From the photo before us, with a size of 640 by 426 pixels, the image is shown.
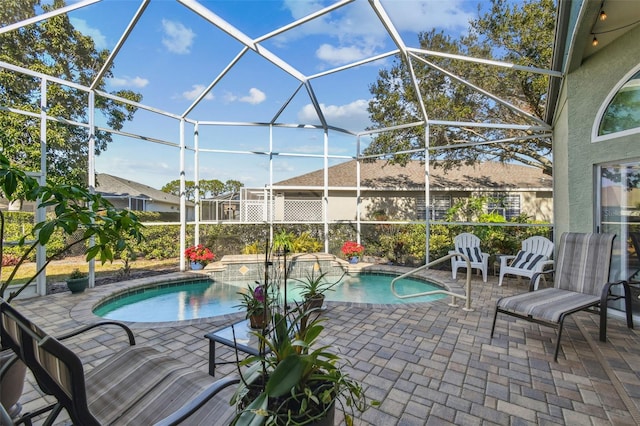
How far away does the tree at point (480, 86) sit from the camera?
682 cm

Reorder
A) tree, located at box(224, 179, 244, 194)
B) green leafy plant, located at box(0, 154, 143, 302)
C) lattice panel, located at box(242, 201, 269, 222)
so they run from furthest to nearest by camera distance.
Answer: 1. tree, located at box(224, 179, 244, 194)
2. lattice panel, located at box(242, 201, 269, 222)
3. green leafy plant, located at box(0, 154, 143, 302)

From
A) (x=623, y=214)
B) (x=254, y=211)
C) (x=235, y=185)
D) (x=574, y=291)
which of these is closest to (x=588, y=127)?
(x=623, y=214)

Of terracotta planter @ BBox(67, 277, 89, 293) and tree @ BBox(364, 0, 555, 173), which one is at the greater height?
tree @ BBox(364, 0, 555, 173)

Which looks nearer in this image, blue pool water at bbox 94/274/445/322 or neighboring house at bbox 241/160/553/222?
blue pool water at bbox 94/274/445/322

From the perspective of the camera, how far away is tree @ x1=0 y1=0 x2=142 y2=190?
564 centimetres

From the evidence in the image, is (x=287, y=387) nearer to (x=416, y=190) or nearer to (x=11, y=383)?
(x=11, y=383)

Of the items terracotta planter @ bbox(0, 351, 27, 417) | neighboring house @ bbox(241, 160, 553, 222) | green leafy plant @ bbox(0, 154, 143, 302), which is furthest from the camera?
neighboring house @ bbox(241, 160, 553, 222)

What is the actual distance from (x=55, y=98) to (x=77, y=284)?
3.98 m

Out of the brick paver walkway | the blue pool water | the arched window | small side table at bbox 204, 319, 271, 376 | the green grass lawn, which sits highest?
the arched window

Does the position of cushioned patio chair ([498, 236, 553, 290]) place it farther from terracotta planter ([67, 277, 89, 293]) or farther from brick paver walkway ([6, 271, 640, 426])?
terracotta planter ([67, 277, 89, 293])

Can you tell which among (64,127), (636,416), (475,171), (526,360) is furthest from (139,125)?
(475,171)

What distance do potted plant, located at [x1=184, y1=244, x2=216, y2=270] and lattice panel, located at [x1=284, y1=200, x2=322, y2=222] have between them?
3.73 metres

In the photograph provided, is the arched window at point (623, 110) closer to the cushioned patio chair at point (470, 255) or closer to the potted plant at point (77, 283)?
the cushioned patio chair at point (470, 255)

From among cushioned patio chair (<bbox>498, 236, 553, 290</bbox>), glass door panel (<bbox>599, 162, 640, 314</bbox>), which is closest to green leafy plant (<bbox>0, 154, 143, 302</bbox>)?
glass door panel (<bbox>599, 162, 640, 314</bbox>)
